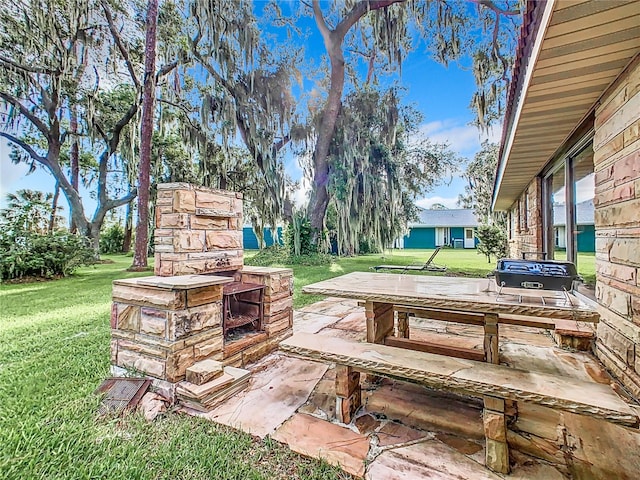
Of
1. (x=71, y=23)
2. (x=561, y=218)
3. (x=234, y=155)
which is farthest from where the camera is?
(x=234, y=155)

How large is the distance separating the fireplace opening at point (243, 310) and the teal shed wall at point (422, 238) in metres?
19.5

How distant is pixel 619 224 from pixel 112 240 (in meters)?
17.6

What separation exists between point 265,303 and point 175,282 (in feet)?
3.15

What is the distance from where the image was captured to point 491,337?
1882 millimetres

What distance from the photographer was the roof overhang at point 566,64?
148 cm

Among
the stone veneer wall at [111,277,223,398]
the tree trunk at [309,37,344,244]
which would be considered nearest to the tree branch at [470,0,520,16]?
the tree trunk at [309,37,344,244]

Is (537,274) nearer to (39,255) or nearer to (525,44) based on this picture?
(525,44)

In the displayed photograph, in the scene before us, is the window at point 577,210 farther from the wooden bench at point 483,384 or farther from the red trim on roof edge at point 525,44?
the wooden bench at point 483,384

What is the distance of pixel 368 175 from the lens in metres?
9.45

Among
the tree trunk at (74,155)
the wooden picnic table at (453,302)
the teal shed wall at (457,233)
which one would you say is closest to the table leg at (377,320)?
the wooden picnic table at (453,302)

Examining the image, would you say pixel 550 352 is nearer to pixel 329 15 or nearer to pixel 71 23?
pixel 329 15

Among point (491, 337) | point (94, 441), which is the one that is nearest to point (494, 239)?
point (491, 337)

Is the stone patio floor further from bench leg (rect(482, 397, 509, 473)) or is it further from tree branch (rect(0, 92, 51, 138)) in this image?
tree branch (rect(0, 92, 51, 138))

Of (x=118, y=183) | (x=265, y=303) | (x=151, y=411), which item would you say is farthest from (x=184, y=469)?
(x=118, y=183)
